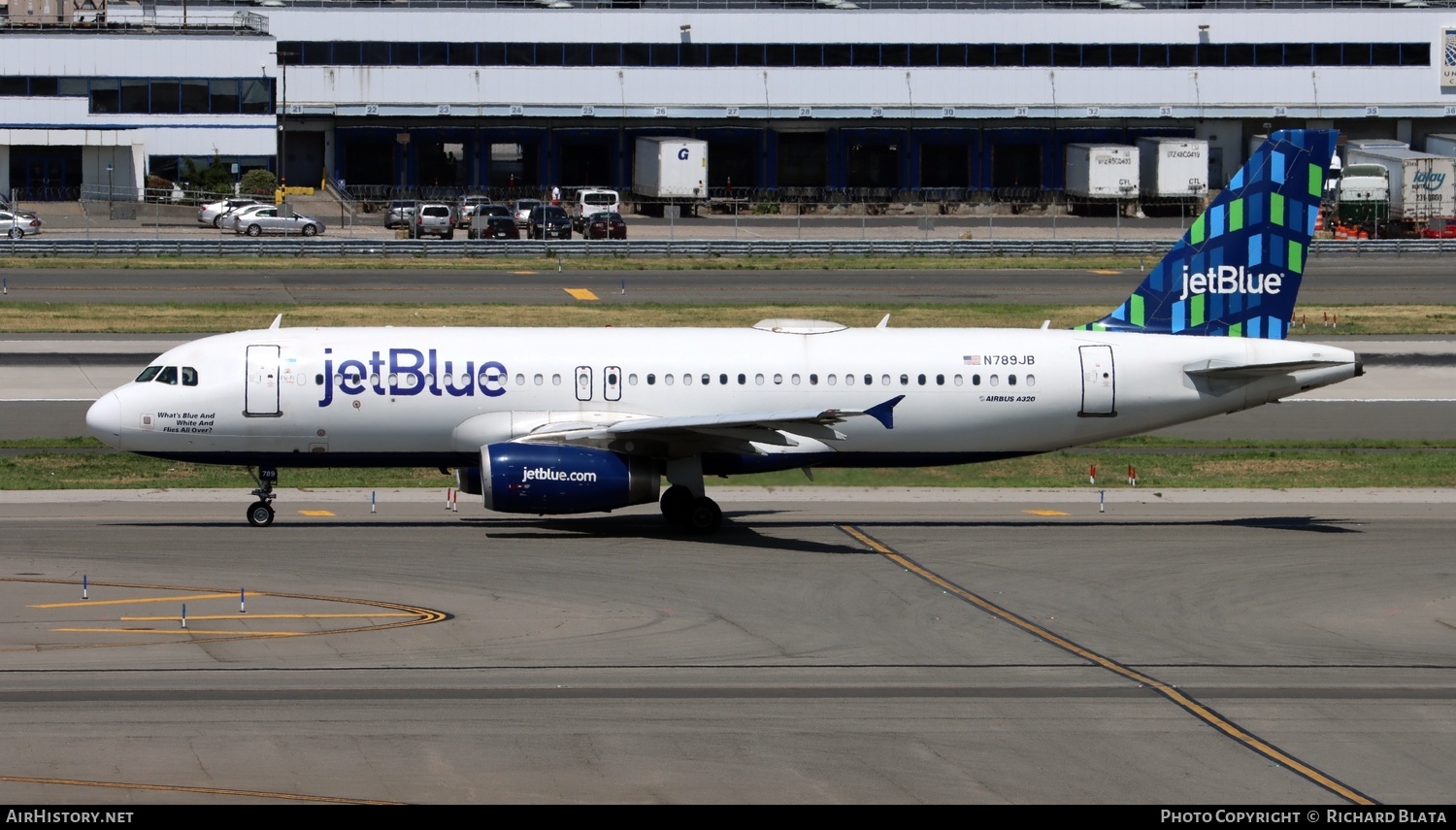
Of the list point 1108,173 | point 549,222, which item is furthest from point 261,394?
point 1108,173

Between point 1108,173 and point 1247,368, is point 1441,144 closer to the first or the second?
point 1108,173

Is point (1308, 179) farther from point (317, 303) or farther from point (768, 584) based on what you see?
point (317, 303)

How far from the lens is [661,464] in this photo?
111ft

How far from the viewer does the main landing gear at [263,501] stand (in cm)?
3362

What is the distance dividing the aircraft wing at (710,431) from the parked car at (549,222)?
63482 millimetres

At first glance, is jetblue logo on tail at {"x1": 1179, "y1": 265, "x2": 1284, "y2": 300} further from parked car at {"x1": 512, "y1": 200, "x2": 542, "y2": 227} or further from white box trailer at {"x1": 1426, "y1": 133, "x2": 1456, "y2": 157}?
white box trailer at {"x1": 1426, "y1": 133, "x2": 1456, "y2": 157}

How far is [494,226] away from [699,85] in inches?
1039

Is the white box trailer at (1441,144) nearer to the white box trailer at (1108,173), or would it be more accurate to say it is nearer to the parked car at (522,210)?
the white box trailer at (1108,173)

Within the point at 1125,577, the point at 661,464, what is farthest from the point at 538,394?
the point at 1125,577

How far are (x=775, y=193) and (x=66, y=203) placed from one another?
45.1 meters

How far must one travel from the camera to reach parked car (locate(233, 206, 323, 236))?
9469cm

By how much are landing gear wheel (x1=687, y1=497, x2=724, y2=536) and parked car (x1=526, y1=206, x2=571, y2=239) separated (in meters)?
63.7

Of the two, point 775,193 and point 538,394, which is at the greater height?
point 775,193

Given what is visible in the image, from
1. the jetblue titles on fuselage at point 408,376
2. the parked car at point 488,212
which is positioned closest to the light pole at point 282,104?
the parked car at point 488,212
